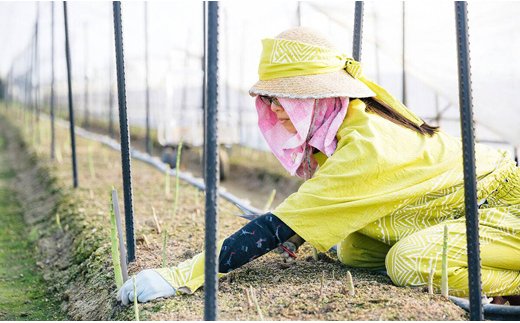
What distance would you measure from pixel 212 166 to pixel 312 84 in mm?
651

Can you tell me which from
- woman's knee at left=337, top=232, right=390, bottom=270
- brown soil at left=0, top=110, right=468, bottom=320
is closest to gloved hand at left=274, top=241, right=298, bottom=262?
brown soil at left=0, top=110, right=468, bottom=320

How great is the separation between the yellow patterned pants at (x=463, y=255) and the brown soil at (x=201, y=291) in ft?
0.24

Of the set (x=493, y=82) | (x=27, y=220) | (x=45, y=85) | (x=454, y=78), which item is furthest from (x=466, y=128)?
(x=45, y=85)

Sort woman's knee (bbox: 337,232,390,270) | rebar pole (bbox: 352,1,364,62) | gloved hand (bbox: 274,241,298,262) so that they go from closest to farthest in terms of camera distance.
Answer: woman's knee (bbox: 337,232,390,270) < gloved hand (bbox: 274,241,298,262) < rebar pole (bbox: 352,1,364,62)

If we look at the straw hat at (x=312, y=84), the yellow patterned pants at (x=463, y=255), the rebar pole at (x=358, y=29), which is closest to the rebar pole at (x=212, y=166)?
the straw hat at (x=312, y=84)

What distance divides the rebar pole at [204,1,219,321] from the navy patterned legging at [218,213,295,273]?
0.44m

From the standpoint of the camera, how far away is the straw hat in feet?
6.57

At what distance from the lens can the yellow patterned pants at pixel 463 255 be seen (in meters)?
1.97

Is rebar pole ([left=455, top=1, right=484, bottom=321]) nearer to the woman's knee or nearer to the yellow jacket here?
the yellow jacket

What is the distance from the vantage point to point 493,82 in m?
3.16

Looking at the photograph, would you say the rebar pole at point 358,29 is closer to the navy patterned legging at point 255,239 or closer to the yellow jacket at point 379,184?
the yellow jacket at point 379,184

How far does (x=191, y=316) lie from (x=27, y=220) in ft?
10.6

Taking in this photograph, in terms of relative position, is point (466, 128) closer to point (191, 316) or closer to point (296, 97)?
point (296, 97)

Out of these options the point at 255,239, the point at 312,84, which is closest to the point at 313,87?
the point at 312,84
